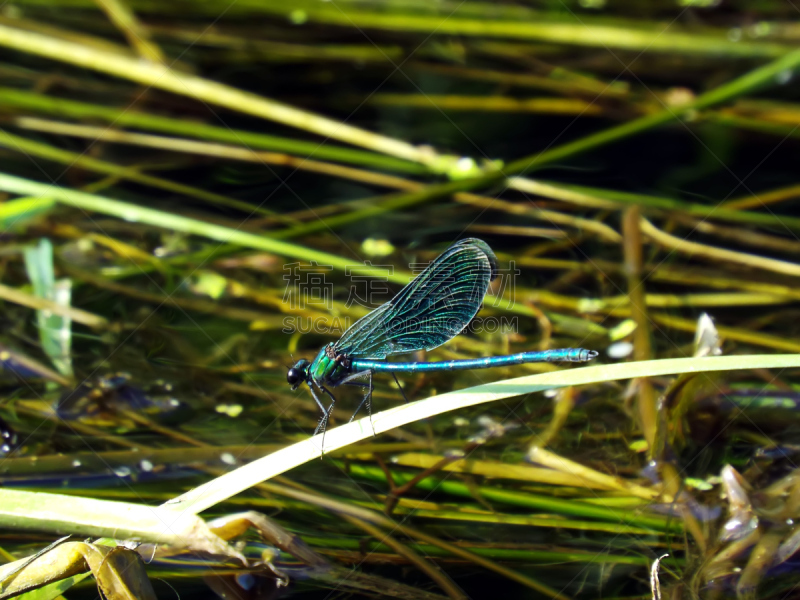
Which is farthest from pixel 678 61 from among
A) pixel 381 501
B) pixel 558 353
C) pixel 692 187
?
pixel 381 501

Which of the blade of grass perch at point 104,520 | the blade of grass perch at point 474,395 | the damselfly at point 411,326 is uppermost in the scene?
the damselfly at point 411,326

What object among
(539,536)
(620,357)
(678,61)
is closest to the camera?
(539,536)

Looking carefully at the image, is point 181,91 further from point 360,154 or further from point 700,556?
point 700,556

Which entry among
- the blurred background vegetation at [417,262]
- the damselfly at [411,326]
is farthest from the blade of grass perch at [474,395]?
the damselfly at [411,326]

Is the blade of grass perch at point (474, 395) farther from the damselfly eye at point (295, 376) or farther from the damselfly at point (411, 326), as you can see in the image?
the damselfly eye at point (295, 376)

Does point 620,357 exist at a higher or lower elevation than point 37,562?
higher

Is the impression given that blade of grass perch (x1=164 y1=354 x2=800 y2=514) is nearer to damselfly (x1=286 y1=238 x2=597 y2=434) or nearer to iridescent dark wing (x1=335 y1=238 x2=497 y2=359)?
damselfly (x1=286 y1=238 x2=597 y2=434)

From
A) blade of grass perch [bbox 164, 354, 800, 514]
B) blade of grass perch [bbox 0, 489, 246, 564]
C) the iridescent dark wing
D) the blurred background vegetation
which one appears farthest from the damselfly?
blade of grass perch [bbox 0, 489, 246, 564]
